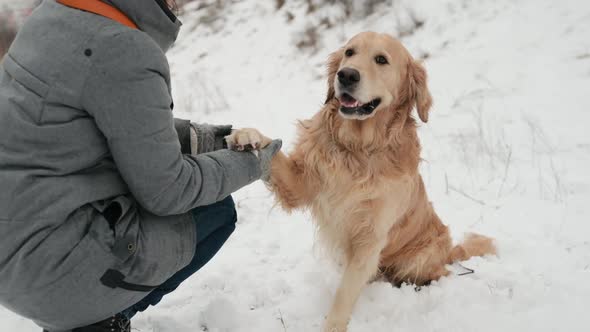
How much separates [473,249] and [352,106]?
4.46 feet

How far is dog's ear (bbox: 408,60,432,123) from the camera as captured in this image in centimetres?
238

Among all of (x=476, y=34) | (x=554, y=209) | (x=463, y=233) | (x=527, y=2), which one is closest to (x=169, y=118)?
(x=463, y=233)

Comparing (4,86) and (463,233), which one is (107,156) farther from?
(463,233)

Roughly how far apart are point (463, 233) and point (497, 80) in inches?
102

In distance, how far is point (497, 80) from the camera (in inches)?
190

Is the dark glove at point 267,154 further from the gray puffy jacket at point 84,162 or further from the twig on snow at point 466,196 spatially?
the twig on snow at point 466,196

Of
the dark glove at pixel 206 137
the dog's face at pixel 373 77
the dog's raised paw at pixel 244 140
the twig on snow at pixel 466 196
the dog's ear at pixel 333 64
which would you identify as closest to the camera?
the dog's raised paw at pixel 244 140

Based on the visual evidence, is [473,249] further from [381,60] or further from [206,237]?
[206,237]

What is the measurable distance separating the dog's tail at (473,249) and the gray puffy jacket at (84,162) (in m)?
1.92

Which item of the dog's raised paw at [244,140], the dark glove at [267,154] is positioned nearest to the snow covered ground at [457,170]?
the dark glove at [267,154]

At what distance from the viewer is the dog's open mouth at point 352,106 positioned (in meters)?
2.12

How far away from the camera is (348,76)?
2.07m

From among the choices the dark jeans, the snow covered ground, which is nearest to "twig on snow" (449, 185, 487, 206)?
the snow covered ground

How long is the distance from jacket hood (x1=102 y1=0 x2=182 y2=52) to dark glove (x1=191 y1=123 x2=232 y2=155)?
0.57m
